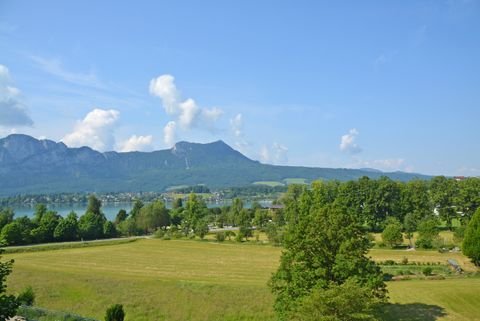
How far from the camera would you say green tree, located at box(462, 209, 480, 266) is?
1767 inches

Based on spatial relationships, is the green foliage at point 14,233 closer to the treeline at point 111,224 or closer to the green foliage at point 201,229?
the treeline at point 111,224

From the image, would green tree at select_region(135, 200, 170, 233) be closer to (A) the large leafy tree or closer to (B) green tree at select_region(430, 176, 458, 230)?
(B) green tree at select_region(430, 176, 458, 230)

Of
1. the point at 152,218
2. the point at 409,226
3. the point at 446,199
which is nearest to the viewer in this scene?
the point at 409,226

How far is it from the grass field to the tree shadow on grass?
6cm

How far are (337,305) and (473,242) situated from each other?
33576 mm

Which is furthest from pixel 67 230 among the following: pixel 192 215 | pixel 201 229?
pixel 192 215

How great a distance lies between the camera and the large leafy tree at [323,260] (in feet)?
73.0

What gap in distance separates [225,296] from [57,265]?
26159 millimetres

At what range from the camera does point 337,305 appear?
19375 millimetres

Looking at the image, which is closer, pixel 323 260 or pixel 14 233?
pixel 323 260

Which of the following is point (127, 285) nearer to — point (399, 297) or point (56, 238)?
point (399, 297)

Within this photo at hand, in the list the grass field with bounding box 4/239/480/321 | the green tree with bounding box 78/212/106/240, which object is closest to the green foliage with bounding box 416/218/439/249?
the grass field with bounding box 4/239/480/321

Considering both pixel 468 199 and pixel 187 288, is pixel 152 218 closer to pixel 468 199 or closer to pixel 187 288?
pixel 187 288

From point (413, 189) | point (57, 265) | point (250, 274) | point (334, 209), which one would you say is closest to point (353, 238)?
point (334, 209)
